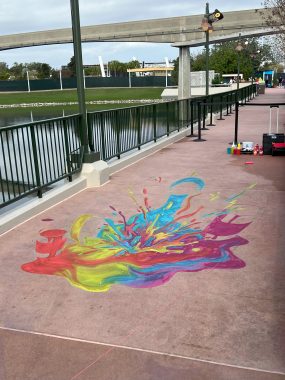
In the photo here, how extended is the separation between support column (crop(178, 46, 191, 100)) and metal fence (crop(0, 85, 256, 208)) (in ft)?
112

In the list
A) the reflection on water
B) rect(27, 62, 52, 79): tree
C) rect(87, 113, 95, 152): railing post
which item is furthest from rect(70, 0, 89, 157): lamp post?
rect(27, 62, 52, 79): tree

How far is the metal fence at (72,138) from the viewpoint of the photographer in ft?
20.6

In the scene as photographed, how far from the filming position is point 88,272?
422 cm

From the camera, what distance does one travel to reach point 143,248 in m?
4.77

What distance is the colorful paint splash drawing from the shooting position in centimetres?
416

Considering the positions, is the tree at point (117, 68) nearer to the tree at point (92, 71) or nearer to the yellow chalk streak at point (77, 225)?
the tree at point (92, 71)

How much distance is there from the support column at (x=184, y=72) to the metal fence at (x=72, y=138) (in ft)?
112

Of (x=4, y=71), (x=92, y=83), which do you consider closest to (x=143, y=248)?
(x=92, y=83)

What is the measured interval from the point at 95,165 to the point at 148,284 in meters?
4.32

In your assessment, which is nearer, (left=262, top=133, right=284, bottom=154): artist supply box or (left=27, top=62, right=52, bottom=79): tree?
(left=262, top=133, right=284, bottom=154): artist supply box

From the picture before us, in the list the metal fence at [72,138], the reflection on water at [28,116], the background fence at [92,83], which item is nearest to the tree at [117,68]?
the background fence at [92,83]

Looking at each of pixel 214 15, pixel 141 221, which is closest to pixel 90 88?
pixel 214 15

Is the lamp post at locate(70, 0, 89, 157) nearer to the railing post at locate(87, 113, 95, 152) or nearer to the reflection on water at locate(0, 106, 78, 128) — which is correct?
the railing post at locate(87, 113, 95, 152)

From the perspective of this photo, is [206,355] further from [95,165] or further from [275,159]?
[275,159]
